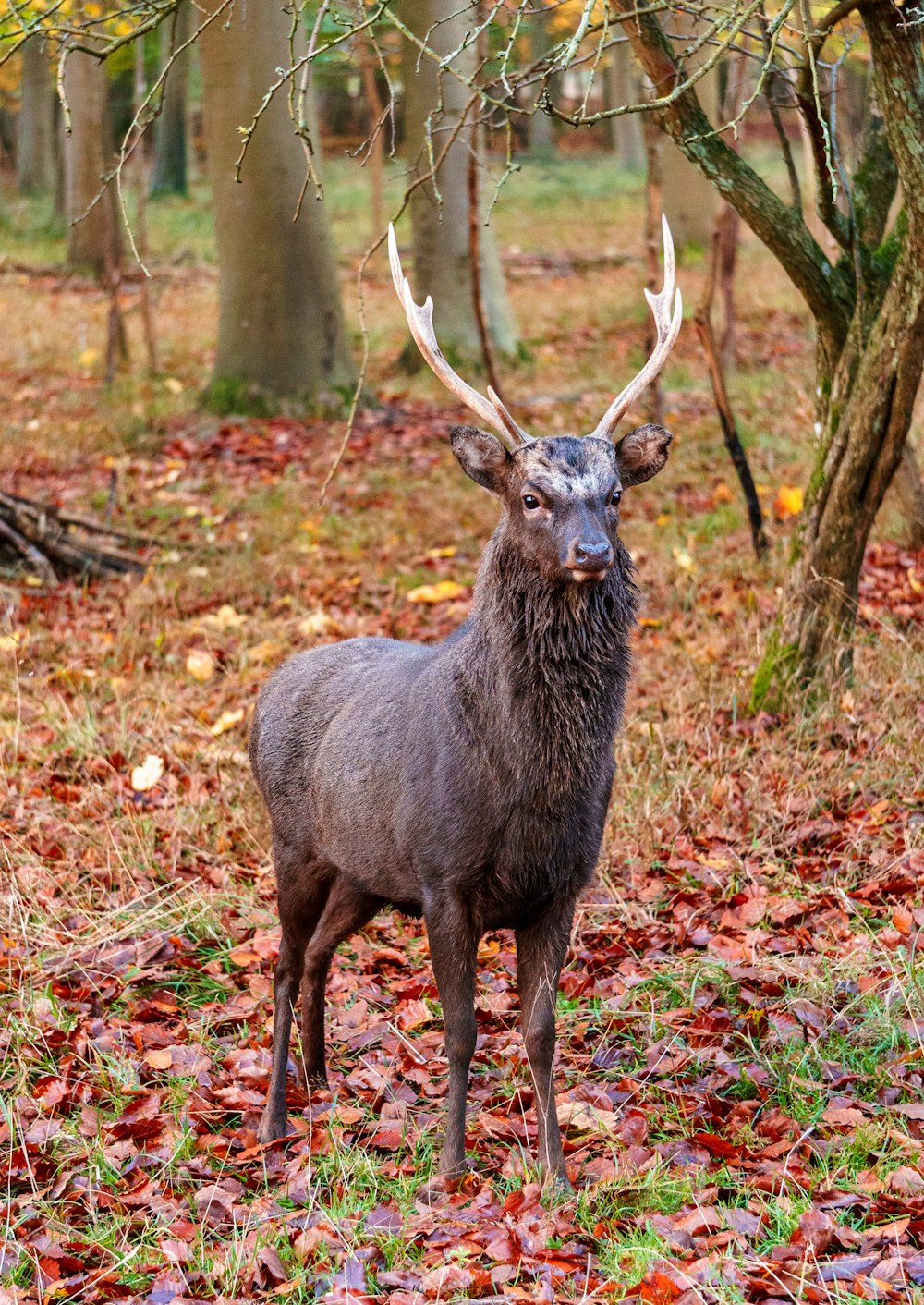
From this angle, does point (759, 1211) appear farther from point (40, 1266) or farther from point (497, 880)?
point (40, 1266)

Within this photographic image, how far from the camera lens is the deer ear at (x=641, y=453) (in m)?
4.64

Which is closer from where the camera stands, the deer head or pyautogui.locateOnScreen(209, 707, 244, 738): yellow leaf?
the deer head

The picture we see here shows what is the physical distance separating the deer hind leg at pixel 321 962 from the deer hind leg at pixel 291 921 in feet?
0.12

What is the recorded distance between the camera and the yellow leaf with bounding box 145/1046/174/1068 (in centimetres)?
521

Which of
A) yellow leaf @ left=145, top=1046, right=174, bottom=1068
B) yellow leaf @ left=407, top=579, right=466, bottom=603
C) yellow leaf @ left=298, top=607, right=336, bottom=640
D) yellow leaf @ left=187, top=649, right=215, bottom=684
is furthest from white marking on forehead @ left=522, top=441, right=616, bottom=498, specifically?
yellow leaf @ left=407, top=579, right=466, bottom=603

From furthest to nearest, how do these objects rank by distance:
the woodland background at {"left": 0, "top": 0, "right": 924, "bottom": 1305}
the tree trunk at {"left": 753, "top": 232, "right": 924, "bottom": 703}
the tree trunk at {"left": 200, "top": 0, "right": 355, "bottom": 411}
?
the tree trunk at {"left": 200, "top": 0, "right": 355, "bottom": 411} → the tree trunk at {"left": 753, "top": 232, "right": 924, "bottom": 703} → the woodland background at {"left": 0, "top": 0, "right": 924, "bottom": 1305}

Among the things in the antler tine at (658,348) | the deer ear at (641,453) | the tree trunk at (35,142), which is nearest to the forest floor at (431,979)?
the deer ear at (641,453)

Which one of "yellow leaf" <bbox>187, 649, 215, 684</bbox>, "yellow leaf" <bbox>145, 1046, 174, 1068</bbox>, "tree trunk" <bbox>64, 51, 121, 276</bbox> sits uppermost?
"tree trunk" <bbox>64, 51, 121, 276</bbox>

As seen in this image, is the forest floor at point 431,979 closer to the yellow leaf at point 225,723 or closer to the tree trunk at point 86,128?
the yellow leaf at point 225,723

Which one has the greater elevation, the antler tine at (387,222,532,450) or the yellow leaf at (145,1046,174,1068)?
the antler tine at (387,222,532,450)

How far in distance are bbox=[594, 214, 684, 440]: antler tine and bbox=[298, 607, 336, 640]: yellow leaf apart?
444cm

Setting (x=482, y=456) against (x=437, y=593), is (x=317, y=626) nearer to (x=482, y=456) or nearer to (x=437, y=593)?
(x=437, y=593)

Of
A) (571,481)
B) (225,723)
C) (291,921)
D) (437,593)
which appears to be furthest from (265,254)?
(571,481)

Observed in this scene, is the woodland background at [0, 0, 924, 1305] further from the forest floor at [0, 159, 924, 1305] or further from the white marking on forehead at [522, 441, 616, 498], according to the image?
the white marking on forehead at [522, 441, 616, 498]
